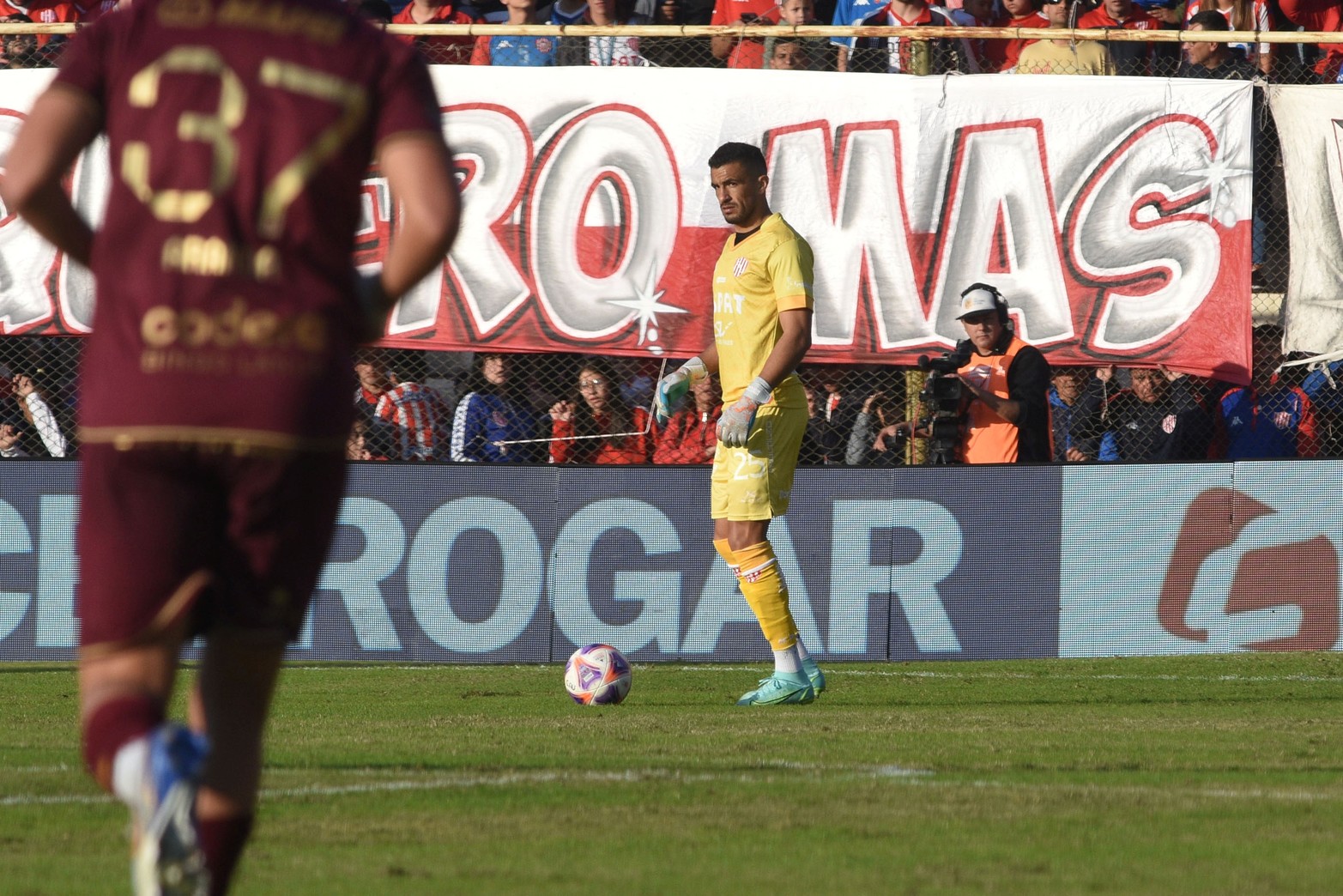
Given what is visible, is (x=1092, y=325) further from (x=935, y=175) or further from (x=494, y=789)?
(x=494, y=789)

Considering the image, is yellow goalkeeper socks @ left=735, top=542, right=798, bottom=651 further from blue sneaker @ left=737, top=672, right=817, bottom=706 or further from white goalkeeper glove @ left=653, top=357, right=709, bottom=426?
white goalkeeper glove @ left=653, top=357, right=709, bottom=426

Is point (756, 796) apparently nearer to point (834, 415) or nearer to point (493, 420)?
point (834, 415)

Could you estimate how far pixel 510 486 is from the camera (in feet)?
40.7

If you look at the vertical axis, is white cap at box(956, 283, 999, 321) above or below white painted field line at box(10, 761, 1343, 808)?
above

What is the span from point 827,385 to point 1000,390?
1296 millimetres

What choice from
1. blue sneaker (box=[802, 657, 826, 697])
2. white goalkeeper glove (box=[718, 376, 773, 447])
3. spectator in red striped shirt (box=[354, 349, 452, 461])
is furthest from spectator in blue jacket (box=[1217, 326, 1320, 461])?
spectator in red striped shirt (box=[354, 349, 452, 461])

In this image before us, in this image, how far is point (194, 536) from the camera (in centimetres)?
328

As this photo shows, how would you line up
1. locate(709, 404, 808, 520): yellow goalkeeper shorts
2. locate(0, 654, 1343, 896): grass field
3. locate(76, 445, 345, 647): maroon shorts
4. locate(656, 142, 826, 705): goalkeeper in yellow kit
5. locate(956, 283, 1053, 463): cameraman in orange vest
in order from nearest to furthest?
locate(76, 445, 345, 647): maroon shorts
locate(0, 654, 1343, 896): grass field
locate(656, 142, 826, 705): goalkeeper in yellow kit
locate(709, 404, 808, 520): yellow goalkeeper shorts
locate(956, 283, 1053, 463): cameraman in orange vest

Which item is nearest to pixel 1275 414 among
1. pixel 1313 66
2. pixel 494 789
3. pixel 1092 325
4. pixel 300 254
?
pixel 1092 325

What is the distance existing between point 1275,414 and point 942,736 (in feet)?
19.5

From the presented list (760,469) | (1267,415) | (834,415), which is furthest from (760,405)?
(1267,415)

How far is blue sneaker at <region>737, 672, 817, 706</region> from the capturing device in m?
9.20

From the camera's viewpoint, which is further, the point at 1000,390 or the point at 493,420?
the point at 493,420

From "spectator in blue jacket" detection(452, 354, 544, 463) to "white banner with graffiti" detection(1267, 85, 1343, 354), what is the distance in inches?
200
